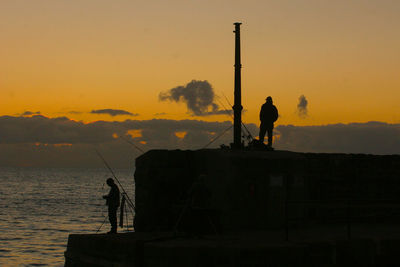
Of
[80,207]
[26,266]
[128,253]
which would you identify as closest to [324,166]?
[128,253]

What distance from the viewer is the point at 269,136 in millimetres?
17594

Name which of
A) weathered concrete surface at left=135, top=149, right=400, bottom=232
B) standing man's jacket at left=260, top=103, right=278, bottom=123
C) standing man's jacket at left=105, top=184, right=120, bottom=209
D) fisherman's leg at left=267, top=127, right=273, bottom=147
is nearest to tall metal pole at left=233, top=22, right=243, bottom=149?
standing man's jacket at left=260, top=103, right=278, bottom=123

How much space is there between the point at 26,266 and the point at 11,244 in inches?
311

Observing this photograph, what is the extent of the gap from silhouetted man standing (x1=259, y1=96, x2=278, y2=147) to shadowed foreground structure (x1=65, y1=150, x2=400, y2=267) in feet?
5.01

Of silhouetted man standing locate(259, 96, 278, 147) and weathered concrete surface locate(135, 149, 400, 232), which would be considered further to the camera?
silhouetted man standing locate(259, 96, 278, 147)

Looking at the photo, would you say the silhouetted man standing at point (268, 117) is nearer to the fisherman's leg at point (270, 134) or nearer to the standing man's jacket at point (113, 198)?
the fisherman's leg at point (270, 134)

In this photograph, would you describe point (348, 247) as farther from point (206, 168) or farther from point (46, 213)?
point (46, 213)

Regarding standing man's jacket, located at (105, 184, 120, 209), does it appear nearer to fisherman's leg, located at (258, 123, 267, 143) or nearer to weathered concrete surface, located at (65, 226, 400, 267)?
weathered concrete surface, located at (65, 226, 400, 267)

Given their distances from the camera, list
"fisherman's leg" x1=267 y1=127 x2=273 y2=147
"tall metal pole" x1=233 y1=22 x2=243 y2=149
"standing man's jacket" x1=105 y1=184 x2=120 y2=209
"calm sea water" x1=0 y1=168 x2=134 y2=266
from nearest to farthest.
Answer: "standing man's jacket" x1=105 y1=184 x2=120 y2=209, "tall metal pole" x1=233 y1=22 x2=243 y2=149, "fisherman's leg" x1=267 y1=127 x2=273 y2=147, "calm sea water" x1=0 y1=168 x2=134 y2=266

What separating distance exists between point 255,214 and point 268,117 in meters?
3.33

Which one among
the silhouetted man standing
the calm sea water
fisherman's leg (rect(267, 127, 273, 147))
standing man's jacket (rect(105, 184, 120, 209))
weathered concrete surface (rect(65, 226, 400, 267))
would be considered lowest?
the calm sea water

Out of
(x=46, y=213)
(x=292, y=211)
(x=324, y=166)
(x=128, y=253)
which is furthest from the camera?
(x=46, y=213)

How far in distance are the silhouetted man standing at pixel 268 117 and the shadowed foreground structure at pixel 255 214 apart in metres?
1.53

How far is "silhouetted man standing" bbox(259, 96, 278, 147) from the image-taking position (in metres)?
17.6
